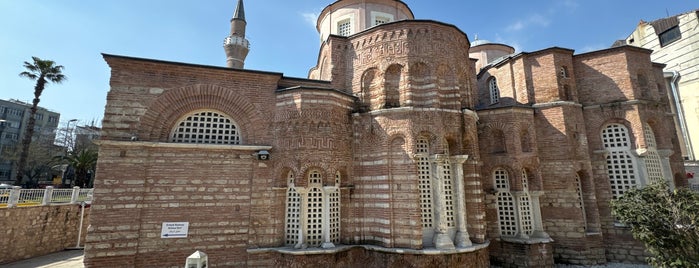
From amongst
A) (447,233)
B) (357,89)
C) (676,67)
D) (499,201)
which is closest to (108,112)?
(357,89)

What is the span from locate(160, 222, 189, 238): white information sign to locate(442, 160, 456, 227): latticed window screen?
8.51 metres

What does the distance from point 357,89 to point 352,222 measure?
4983 mm

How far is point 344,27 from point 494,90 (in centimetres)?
840

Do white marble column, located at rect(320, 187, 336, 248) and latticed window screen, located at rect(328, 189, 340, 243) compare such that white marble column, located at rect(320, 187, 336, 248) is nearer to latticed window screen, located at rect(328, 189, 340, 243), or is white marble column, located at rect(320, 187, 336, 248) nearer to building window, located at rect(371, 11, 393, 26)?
latticed window screen, located at rect(328, 189, 340, 243)

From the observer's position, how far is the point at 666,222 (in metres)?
8.45

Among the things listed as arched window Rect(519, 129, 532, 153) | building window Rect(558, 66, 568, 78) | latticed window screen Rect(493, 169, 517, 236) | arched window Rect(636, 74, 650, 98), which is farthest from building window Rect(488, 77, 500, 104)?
arched window Rect(636, 74, 650, 98)

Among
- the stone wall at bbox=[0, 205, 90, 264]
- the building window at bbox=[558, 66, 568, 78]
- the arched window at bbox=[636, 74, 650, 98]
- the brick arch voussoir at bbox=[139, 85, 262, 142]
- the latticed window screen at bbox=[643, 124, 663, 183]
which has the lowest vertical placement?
the stone wall at bbox=[0, 205, 90, 264]

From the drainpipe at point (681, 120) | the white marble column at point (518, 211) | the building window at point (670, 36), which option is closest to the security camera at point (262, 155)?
the white marble column at point (518, 211)

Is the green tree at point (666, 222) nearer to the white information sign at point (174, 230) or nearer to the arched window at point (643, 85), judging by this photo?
the arched window at point (643, 85)

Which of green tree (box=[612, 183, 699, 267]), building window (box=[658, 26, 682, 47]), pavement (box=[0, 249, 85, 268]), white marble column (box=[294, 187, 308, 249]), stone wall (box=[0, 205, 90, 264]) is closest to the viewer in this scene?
green tree (box=[612, 183, 699, 267])

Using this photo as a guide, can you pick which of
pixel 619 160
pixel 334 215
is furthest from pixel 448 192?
pixel 619 160

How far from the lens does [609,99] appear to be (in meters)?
12.9

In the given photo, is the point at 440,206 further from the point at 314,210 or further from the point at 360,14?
the point at 360,14

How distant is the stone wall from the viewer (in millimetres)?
12882
